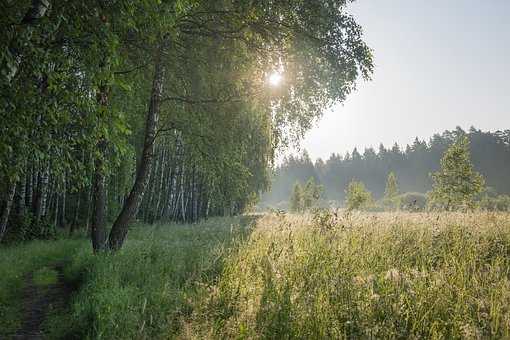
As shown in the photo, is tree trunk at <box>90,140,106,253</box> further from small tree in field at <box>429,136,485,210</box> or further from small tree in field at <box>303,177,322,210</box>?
small tree in field at <box>303,177,322,210</box>

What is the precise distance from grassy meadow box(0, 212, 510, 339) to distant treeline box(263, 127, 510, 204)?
15451cm

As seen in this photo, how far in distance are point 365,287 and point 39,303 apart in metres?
7.06

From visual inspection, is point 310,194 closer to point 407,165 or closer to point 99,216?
point 99,216

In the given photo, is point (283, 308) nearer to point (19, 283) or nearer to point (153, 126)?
point (153, 126)

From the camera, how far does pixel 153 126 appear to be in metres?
10.4

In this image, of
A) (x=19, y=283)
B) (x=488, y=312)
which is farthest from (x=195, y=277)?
(x=19, y=283)

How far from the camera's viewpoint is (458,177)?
37.2 meters

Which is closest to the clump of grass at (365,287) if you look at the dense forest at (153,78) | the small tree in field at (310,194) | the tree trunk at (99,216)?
the dense forest at (153,78)

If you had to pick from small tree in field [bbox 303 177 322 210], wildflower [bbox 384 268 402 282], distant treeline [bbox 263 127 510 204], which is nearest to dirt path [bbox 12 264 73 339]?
wildflower [bbox 384 268 402 282]

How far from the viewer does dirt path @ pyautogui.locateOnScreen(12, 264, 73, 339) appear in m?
6.10

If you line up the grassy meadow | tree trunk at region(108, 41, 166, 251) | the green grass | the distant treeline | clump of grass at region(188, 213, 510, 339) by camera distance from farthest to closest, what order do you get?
the distant treeline, tree trunk at region(108, 41, 166, 251), the green grass, the grassy meadow, clump of grass at region(188, 213, 510, 339)

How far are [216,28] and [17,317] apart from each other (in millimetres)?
7931

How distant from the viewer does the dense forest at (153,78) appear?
5.16m

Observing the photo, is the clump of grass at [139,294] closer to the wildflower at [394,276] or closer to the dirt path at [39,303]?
the dirt path at [39,303]
